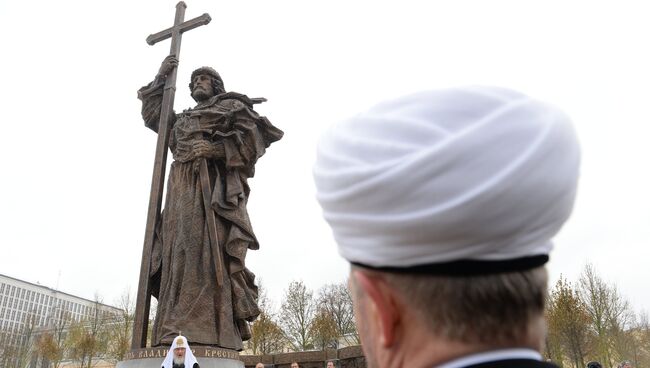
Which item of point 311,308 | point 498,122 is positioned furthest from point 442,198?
point 311,308

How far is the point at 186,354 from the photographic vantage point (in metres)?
5.79

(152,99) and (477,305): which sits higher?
(152,99)

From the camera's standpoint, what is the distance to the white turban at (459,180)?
2.94 feet

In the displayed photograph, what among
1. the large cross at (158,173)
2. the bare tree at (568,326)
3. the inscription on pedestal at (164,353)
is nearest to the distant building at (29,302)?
the bare tree at (568,326)

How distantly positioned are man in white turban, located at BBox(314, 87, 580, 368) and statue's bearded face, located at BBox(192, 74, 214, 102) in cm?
739

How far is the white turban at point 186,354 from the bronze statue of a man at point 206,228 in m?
0.47

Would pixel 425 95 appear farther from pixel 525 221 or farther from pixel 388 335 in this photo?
pixel 388 335

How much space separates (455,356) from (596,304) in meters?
31.0

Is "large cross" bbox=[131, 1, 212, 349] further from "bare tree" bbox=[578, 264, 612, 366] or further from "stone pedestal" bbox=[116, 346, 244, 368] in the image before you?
"bare tree" bbox=[578, 264, 612, 366]

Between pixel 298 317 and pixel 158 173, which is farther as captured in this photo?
pixel 298 317

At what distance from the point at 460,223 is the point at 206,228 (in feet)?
21.4

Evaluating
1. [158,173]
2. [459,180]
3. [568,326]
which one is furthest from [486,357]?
[568,326]

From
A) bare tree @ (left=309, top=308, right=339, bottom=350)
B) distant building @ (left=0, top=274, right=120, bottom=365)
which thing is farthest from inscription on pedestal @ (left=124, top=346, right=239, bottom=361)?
distant building @ (left=0, top=274, right=120, bottom=365)

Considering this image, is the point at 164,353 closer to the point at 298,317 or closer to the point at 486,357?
the point at 486,357
